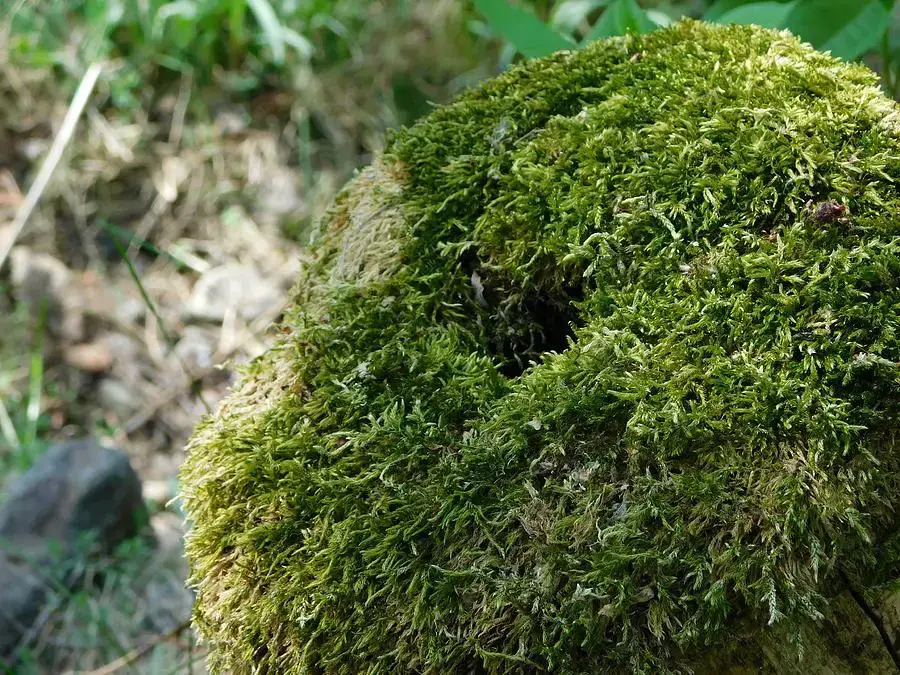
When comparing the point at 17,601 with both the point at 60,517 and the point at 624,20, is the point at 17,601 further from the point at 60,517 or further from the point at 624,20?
the point at 624,20

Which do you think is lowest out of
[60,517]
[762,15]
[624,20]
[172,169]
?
[60,517]

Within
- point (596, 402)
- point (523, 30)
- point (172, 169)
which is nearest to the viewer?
point (596, 402)

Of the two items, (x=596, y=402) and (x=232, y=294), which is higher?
(x=596, y=402)

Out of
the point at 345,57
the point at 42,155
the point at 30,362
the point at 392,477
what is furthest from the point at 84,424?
the point at 392,477

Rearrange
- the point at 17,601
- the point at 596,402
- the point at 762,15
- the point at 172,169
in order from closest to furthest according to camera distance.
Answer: the point at 596,402, the point at 762,15, the point at 17,601, the point at 172,169

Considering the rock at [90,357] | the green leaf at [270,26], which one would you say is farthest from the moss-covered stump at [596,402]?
the green leaf at [270,26]

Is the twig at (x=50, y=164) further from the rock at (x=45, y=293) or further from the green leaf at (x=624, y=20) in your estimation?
the green leaf at (x=624, y=20)

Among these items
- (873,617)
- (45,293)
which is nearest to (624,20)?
(873,617)
